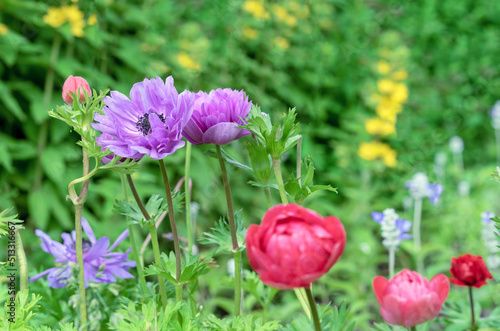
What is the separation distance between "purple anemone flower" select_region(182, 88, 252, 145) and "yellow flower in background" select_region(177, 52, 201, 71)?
1580 millimetres

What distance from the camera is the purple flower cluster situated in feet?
1.81

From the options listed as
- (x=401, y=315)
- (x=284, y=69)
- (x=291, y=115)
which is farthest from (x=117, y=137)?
(x=284, y=69)

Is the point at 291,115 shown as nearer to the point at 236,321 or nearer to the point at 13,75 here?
the point at 236,321

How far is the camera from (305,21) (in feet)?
8.62

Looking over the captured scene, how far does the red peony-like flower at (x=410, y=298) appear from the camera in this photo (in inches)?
20.0

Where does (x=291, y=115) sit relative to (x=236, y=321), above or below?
above

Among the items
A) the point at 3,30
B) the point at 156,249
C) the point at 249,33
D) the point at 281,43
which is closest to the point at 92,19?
the point at 3,30

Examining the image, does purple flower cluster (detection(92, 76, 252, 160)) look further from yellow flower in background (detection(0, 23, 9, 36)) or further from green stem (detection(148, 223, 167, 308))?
yellow flower in background (detection(0, 23, 9, 36))

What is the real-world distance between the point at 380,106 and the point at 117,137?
85.3 inches

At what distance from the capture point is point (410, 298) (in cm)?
51

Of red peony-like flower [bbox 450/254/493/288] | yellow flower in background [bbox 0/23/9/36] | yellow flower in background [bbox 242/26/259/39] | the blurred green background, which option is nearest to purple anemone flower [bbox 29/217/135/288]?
red peony-like flower [bbox 450/254/493/288]

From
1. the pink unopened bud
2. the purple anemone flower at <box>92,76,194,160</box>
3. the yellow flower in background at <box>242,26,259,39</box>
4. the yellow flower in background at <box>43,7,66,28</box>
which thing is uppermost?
the yellow flower in background at <box>242,26,259,39</box>

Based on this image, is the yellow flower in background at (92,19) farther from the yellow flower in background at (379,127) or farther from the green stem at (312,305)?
the green stem at (312,305)

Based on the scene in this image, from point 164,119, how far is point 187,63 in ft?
5.32
